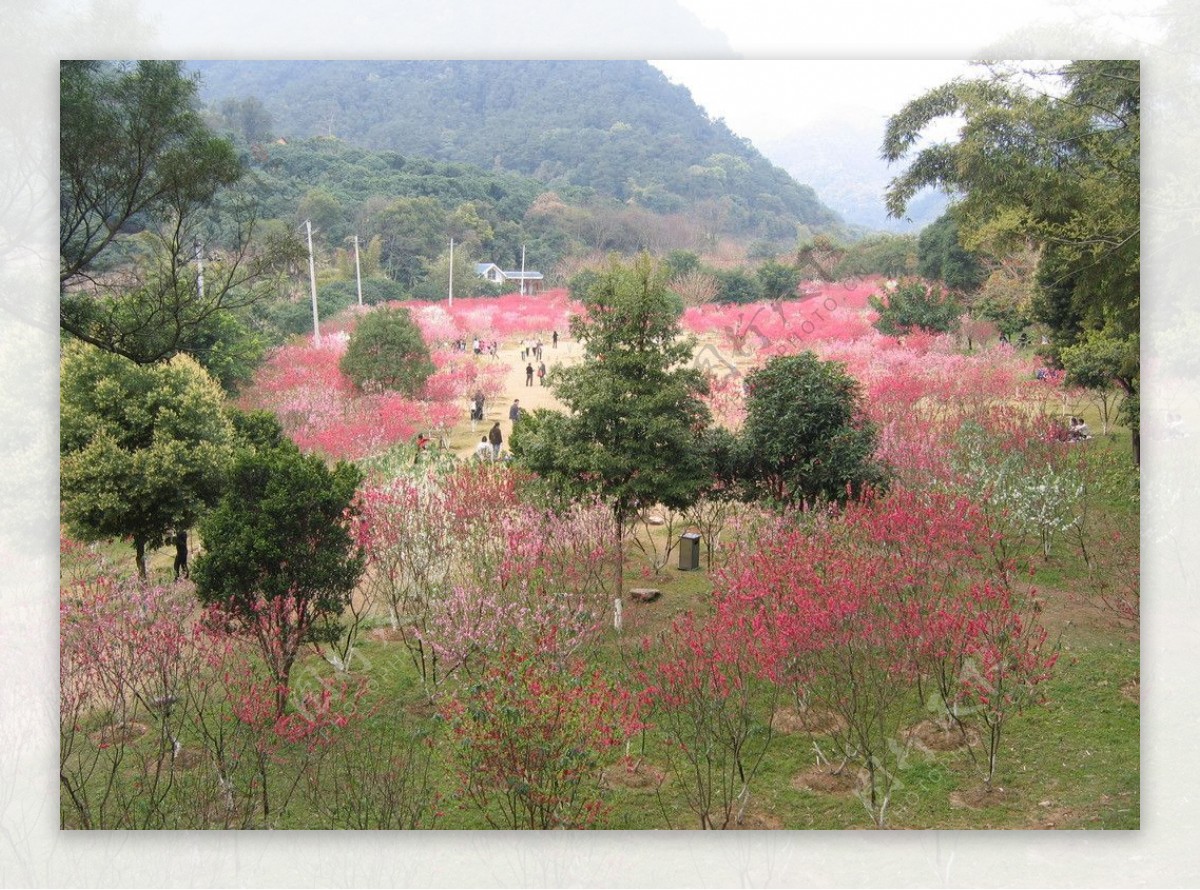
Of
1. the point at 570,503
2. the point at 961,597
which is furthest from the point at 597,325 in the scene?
the point at 961,597

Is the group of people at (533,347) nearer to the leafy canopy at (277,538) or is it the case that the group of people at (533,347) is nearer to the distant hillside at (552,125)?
the distant hillside at (552,125)

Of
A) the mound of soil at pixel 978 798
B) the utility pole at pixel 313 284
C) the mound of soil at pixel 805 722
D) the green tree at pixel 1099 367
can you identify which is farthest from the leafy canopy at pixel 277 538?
the green tree at pixel 1099 367

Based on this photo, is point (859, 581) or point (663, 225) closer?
point (859, 581)

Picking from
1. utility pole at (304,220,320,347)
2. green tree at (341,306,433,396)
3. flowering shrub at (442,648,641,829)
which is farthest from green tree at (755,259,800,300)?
flowering shrub at (442,648,641,829)

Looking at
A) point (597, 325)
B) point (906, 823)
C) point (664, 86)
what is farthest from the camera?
point (664, 86)

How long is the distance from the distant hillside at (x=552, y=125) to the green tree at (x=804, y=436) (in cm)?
148

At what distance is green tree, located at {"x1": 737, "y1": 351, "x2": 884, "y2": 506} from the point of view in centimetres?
631

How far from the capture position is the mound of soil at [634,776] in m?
4.71

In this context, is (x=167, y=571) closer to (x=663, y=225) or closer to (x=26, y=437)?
(x=26, y=437)

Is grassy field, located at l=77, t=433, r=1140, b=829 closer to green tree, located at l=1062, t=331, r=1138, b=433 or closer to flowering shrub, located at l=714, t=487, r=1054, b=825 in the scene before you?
flowering shrub, located at l=714, t=487, r=1054, b=825

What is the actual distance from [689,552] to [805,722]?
5.35ft

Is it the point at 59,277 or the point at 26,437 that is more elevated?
the point at 59,277

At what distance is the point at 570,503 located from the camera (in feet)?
20.4

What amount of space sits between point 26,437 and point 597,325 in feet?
10.2
